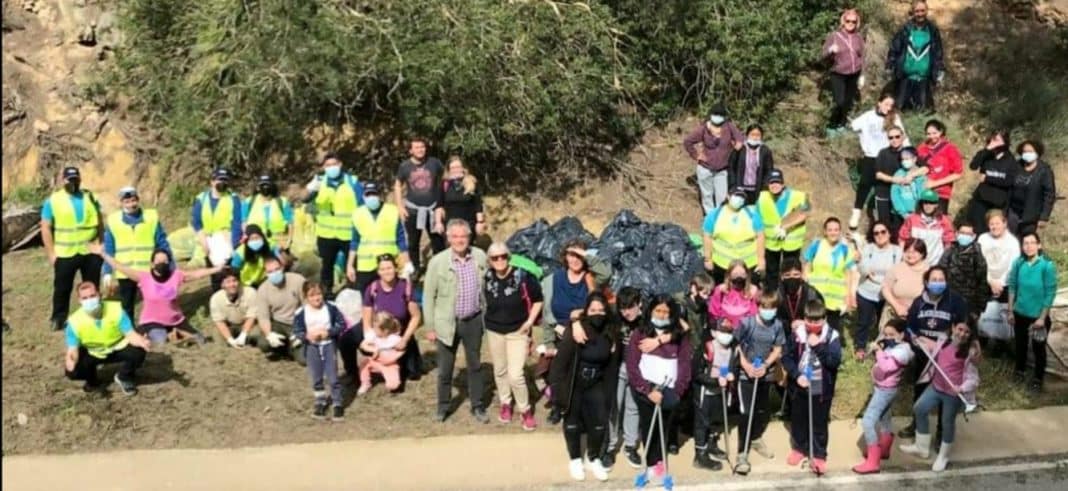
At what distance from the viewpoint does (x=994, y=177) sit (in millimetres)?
10969

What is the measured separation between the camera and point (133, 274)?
32.6 feet

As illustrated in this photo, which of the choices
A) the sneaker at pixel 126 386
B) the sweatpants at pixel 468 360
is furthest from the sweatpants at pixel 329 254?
the sweatpants at pixel 468 360

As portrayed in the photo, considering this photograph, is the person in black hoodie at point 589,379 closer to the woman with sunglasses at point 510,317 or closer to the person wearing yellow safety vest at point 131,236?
the woman with sunglasses at point 510,317

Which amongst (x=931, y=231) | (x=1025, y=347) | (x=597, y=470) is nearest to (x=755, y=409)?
(x=597, y=470)

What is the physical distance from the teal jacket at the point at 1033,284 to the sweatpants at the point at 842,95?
15.9 ft

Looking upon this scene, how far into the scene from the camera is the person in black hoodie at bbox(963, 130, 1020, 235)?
1085 cm

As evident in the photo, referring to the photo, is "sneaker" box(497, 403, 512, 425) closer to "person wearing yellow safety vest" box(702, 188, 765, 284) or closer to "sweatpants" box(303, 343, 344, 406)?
"sweatpants" box(303, 343, 344, 406)

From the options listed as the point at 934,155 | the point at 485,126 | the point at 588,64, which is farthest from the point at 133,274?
the point at 934,155

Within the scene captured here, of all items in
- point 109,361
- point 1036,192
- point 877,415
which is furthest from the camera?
point 1036,192

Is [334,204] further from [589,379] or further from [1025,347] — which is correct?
[1025,347]

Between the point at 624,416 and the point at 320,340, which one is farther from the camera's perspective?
the point at 320,340

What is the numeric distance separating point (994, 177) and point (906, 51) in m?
2.95

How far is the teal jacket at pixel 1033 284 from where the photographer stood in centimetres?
909

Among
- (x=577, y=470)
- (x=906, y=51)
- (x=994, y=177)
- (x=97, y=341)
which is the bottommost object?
(x=577, y=470)
